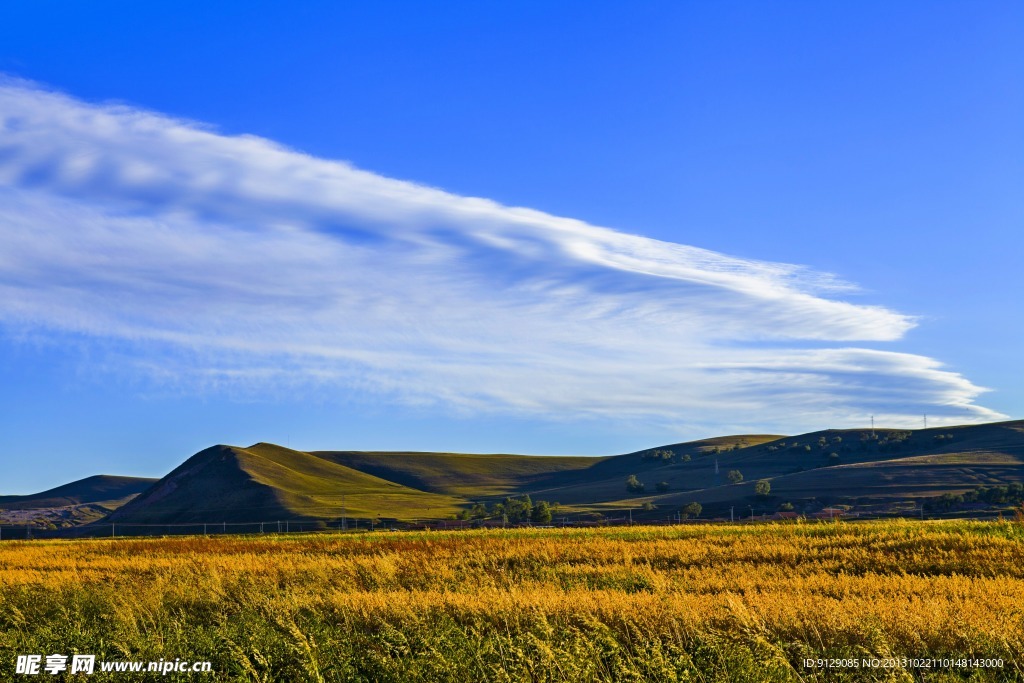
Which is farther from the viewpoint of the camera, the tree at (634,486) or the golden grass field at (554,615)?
the tree at (634,486)

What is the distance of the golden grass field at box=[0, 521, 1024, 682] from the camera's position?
11422 mm

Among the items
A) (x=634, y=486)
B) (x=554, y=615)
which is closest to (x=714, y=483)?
(x=634, y=486)

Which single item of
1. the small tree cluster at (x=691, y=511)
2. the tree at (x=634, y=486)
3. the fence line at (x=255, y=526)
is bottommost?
the fence line at (x=255, y=526)

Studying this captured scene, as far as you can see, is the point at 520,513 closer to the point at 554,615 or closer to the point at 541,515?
the point at 541,515

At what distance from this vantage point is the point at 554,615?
47.5 feet

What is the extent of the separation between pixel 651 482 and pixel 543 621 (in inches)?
6297

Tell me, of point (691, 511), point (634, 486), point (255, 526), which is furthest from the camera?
point (634, 486)

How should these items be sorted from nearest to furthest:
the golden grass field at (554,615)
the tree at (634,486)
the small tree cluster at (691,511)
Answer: the golden grass field at (554,615) → the small tree cluster at (691,511) → the tree at (634,486)

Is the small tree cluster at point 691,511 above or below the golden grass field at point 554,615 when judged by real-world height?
below

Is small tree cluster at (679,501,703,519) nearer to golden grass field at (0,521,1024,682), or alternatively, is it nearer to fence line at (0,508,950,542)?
fence line at (0,508,950,542)

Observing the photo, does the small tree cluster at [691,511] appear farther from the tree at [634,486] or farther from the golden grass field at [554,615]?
the golden grass field at [554,615]

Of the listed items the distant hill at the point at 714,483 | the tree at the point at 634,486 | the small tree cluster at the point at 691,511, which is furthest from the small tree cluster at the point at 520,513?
the tree at the point at 634,486

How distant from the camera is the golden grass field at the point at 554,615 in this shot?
11.4m

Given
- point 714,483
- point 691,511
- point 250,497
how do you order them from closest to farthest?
point 691,511 < point 250,497 < point 714,483
